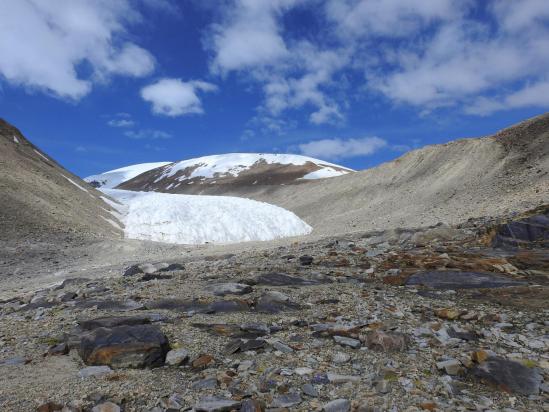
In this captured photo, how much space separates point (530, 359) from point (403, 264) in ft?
21.8

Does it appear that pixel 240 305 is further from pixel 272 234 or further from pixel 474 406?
pixel 272 234

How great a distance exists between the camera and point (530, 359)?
6.29 m

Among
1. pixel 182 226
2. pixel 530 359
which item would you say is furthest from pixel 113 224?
pixel 530 359

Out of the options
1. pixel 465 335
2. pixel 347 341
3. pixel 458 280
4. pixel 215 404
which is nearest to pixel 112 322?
pixel 215 404

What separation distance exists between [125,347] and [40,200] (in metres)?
31.0

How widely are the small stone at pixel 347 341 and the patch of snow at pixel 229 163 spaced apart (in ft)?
436

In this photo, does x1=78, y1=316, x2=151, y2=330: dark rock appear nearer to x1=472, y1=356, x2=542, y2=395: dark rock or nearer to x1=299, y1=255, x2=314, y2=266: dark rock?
x1=472, y1=356, x2=542, y2=395: dark rock

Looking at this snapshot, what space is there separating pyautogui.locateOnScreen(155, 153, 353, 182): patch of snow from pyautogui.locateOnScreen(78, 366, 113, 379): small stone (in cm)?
13380

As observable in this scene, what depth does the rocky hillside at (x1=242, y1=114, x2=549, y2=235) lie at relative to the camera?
32781 millimetres

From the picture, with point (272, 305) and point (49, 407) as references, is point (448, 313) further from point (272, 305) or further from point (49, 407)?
point (49, 407)

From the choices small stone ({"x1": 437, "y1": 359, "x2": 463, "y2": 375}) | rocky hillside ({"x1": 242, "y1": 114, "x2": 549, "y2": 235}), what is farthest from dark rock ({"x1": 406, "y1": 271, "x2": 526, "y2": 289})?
rocky hillside ({"x1": 242, "y1": 114, "x2": 549, "y2": 235})

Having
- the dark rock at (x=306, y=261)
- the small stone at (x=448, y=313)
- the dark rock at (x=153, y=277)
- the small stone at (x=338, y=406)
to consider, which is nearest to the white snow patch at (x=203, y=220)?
the dark rock at (x=153, y=277)

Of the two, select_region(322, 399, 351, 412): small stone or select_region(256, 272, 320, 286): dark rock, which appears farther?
select_region(256, 272, 320, 286): dark rock

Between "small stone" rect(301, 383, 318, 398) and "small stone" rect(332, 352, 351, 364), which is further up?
"small stone" rect(332, 352, 351, 364)
